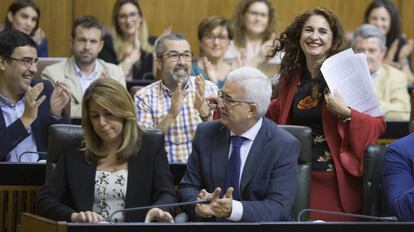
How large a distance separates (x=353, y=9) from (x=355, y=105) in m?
4.95

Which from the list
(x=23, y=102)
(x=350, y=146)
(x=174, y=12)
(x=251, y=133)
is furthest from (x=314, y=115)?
(x=174, y=12)

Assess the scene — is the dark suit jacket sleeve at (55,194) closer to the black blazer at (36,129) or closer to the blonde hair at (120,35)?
the black blazer at (36,129)

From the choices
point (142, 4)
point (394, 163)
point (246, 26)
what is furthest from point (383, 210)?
point (142, 4)

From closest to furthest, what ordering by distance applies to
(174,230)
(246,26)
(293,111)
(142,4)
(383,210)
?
(174,230) < (383,210) < (293,111) < (246,26) < (142,4)

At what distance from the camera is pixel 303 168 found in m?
4.71

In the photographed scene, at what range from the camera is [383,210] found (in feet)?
15.5

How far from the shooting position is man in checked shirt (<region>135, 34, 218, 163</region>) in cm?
565

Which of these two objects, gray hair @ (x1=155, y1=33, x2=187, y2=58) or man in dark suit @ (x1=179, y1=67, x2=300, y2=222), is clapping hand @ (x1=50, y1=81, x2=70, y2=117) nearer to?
gray hair @ (x1=155, y1=33, x2=187, y2=58)

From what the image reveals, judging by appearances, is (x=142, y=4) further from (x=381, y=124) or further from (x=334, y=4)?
(x=381, y=124)

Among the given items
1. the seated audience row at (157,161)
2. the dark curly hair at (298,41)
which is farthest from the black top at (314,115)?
the seated audience row at (157,161)

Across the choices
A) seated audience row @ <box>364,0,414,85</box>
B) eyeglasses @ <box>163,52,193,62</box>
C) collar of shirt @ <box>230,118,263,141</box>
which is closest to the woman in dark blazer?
collar of shirt @ <box>230,118,263,141</box>

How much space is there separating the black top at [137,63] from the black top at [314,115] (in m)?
3.11

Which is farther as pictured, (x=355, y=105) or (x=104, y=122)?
(x=355, y=105)

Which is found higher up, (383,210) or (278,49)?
(278,49)
